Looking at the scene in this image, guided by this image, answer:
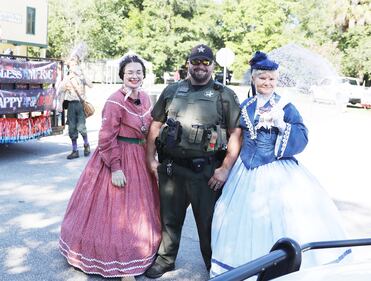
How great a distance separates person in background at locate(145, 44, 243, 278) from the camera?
145 inches

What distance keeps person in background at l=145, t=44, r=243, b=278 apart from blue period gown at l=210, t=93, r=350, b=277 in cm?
12

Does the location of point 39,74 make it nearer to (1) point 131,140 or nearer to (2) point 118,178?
(1) point 131,140

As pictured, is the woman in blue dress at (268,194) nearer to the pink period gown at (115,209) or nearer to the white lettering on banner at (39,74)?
the pink period gown at (115,209)

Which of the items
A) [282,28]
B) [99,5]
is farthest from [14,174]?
[282,28]

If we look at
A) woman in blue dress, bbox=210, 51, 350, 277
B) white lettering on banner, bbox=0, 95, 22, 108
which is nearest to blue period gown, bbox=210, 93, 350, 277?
woman in blue dress, bbox=210, 51, 350, 277

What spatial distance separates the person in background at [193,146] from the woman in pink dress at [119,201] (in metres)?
0.12

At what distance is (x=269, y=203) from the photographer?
356 centimetres

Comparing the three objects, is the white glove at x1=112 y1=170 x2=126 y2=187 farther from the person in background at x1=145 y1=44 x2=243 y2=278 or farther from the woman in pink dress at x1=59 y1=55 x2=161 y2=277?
the person in background at x1=145 y1=44 x2=243 y2=278

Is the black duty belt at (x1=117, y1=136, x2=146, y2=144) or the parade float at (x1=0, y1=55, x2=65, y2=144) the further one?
the parade float at (x1=0, y1=55, x2=65, y2=144)

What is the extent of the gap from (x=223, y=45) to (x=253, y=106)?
46218mm

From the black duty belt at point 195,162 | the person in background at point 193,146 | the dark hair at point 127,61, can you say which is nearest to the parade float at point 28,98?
the dark hair at point 127,61

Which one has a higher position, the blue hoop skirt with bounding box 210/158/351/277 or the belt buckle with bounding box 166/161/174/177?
the belt buckle with bounding box 166/161/174/177

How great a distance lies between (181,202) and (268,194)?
721 millimetres

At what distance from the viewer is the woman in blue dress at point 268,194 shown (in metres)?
3.51
